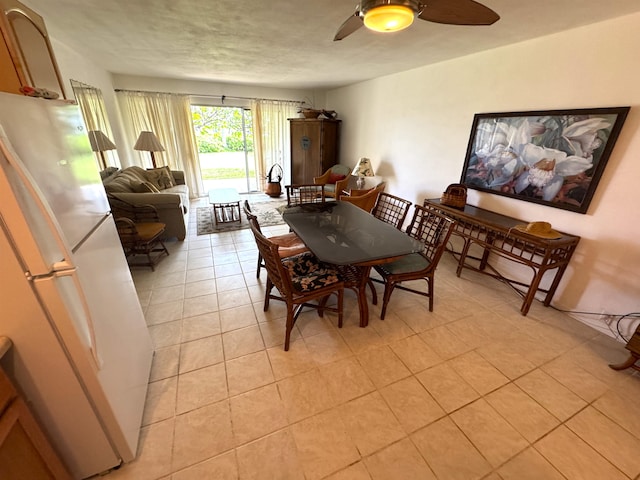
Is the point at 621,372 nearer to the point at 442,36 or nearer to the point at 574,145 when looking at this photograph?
the point at 574,145

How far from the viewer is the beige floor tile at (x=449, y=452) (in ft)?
4.13

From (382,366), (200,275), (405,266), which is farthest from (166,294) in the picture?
(405,266)

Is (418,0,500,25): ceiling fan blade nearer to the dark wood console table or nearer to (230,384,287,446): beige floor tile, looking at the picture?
the dark wood console table

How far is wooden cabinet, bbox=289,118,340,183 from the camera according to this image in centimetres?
549

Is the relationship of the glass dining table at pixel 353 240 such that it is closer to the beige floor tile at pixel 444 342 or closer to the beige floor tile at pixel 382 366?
the beige floor tile at pixel 382 366

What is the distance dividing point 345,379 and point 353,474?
0.51m

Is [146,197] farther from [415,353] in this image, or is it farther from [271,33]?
[415,353]

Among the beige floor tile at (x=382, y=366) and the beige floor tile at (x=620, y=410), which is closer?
the beige floor tile at (x=620, y=410)

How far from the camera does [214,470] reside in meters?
1.24

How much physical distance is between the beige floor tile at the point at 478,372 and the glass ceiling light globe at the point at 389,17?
6.77 feet

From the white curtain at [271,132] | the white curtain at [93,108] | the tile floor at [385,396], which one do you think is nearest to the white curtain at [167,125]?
the white curtain at [93,108]

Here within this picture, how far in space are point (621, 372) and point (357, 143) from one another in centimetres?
464

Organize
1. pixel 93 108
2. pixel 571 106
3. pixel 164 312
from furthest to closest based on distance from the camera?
pixel 93 108, pixel 164 312, pixel 571 106

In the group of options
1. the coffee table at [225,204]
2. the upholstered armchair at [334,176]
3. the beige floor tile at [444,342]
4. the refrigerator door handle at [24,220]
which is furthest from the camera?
the upholstered armchair at [334,176]
